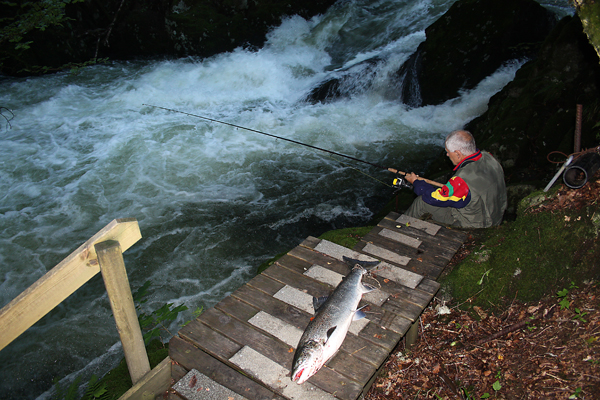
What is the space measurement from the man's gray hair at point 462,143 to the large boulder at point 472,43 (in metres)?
7.81

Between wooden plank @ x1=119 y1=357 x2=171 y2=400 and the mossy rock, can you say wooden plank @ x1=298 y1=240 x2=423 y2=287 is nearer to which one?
wooden plank @ x1=119 y1=357 x2=171 y2=400

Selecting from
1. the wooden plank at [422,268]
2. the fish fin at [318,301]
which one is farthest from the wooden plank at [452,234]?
the fish fin at [318,301]

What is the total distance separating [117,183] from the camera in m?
9.68

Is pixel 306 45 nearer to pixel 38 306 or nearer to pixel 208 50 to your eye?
pixel 208 50

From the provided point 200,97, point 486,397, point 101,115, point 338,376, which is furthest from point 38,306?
point 200,97

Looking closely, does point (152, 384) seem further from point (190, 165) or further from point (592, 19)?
point (190, 165)

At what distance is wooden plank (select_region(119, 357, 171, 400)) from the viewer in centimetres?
321

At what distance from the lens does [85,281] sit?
8.72 feet

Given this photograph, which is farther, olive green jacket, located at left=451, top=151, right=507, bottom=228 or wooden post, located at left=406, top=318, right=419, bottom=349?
olive green jacket, located at left=451, top=151, right=507, bottom=228

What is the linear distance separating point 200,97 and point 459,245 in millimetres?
11772

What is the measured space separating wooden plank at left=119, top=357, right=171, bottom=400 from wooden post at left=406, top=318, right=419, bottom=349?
7.60 feet

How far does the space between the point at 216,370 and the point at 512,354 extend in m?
2.55

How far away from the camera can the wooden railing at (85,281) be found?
2.44 meters

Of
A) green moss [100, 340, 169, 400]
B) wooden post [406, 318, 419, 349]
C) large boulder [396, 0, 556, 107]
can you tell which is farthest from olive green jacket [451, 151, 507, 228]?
large boulder [396, 0, 556, 107]
